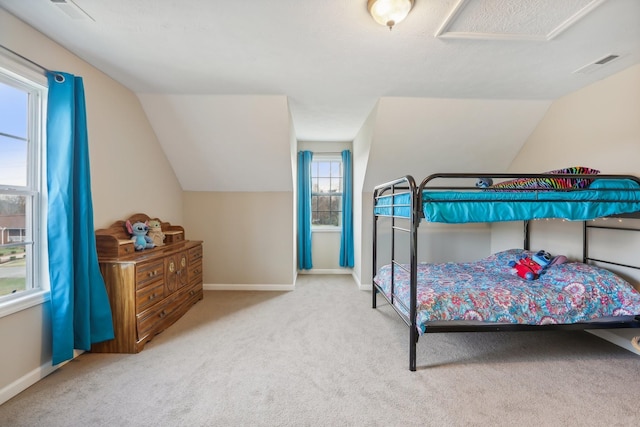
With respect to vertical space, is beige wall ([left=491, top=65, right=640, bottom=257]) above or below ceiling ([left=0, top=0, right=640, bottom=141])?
below

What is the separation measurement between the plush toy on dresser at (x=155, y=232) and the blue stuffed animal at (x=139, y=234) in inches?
6.6

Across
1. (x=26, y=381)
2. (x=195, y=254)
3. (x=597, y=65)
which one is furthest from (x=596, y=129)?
(x=26, y=381)

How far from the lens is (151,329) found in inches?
97.1

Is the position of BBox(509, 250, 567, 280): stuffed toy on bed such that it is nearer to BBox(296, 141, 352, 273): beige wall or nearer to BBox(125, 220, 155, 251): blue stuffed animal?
BBox(296, 141, 352, 273): beige wall

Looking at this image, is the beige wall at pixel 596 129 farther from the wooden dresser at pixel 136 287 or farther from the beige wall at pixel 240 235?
the wooden dresser at pixel 136 287

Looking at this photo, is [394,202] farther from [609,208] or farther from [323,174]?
[323,174]

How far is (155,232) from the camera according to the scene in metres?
3.03

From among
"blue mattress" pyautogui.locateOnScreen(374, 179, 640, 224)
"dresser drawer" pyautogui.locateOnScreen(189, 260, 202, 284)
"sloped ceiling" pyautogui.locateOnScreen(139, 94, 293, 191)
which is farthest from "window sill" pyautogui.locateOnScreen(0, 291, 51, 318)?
"blue mattress" pyautogui.locateOnScreen(374, 179, 640, 224)

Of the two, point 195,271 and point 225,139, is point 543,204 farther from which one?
point 195,271

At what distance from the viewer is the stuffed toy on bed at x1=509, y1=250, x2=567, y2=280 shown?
2.60 meters

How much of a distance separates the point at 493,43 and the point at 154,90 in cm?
→ 297

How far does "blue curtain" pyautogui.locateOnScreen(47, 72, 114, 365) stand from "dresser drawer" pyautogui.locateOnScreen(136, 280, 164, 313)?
0.34 metres

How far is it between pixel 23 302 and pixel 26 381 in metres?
0.50

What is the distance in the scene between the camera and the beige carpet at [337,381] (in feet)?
5.21
